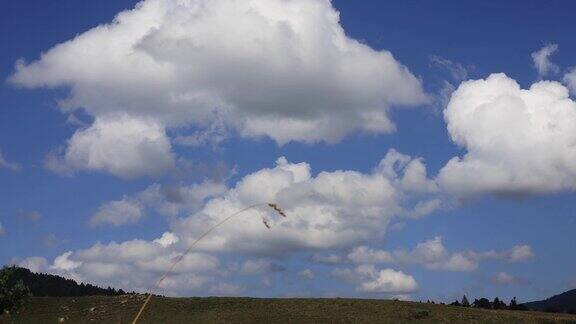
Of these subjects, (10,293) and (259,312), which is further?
(259,312)

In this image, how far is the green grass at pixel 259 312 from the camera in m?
90.4

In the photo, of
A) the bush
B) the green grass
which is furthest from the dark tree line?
the bush

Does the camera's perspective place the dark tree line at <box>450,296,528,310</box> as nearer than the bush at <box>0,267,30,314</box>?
No

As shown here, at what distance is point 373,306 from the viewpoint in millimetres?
100875

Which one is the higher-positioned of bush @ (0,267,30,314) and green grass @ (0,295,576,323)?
green grass @ (0,295,576,323)

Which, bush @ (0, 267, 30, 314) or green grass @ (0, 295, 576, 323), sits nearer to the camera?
bush @ (0, 267, 30, 314)

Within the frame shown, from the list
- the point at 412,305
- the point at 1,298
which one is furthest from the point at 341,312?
the point at 1,298

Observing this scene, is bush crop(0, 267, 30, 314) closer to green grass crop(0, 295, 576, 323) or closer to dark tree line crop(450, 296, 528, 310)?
green grass crop(0, 295, 576, 323)

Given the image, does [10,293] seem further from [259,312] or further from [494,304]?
[494,304]

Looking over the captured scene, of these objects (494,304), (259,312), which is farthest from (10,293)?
(494,304)

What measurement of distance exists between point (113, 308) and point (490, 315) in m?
58.5

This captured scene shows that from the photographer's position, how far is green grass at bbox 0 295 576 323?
297 ft

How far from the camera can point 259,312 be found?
97.4m

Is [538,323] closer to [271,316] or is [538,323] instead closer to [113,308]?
[271,316]
